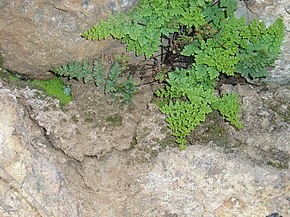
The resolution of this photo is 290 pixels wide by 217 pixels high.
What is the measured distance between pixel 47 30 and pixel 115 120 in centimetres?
119

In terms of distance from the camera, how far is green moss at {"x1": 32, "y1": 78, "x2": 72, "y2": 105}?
18.1ft

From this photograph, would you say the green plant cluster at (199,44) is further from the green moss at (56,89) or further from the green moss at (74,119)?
the green moss at (74,119)

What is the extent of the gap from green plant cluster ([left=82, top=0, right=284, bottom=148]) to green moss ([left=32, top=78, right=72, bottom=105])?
725mm

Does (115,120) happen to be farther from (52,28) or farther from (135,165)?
(52,28)

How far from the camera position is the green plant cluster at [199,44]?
520 cm

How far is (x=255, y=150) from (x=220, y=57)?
103cm

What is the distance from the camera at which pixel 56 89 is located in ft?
18.3

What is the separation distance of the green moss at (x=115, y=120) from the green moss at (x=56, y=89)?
1.60 feet

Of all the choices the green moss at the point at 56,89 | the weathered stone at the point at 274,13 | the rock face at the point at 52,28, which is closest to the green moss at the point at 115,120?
the green moss at the point at 56,89

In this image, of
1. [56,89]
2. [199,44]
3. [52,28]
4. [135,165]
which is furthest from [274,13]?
[56,89]

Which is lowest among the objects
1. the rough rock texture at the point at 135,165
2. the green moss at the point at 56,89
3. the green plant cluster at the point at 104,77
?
the rough rock texture at the point at 135,165

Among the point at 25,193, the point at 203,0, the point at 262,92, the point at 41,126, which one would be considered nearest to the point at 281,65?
the point at 262,92

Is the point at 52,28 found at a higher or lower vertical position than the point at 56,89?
higher

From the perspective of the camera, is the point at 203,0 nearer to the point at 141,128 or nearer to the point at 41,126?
the point at 141,128
